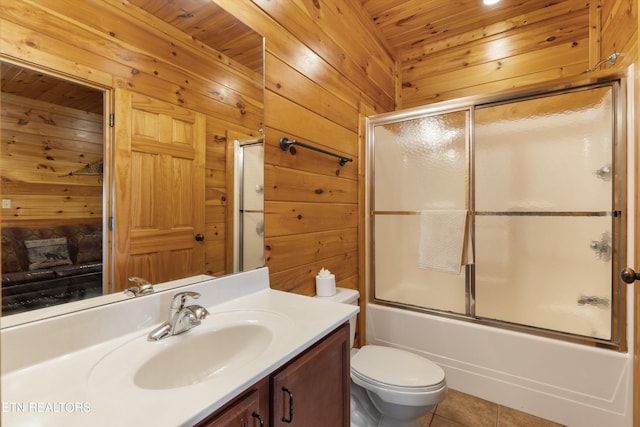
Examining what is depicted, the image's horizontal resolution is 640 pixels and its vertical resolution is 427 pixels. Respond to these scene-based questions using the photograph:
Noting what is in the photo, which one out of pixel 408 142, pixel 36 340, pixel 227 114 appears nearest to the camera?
pixel 36 340

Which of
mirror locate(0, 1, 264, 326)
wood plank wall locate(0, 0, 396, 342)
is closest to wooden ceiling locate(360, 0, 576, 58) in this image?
wood plank wall locate(0, 0, 396, 342)

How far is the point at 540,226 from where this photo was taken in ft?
5.73

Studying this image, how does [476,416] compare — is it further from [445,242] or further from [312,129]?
[312,129]

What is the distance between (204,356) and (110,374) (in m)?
0.29

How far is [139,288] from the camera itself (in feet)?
2.97

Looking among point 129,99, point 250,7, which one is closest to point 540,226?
point 250,7

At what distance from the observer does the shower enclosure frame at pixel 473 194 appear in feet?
4.96

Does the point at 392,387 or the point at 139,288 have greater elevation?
A: the point at 139,288

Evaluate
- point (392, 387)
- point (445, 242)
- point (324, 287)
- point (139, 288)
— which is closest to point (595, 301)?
point (445, 242)

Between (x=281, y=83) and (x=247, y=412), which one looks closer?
(x=247, y=412)

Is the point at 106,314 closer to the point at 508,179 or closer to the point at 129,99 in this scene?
the point at 129,99

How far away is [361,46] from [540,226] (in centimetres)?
166

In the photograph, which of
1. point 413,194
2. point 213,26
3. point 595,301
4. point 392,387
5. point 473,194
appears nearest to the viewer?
point 213,26

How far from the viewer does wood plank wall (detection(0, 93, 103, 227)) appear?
682 millimetres
